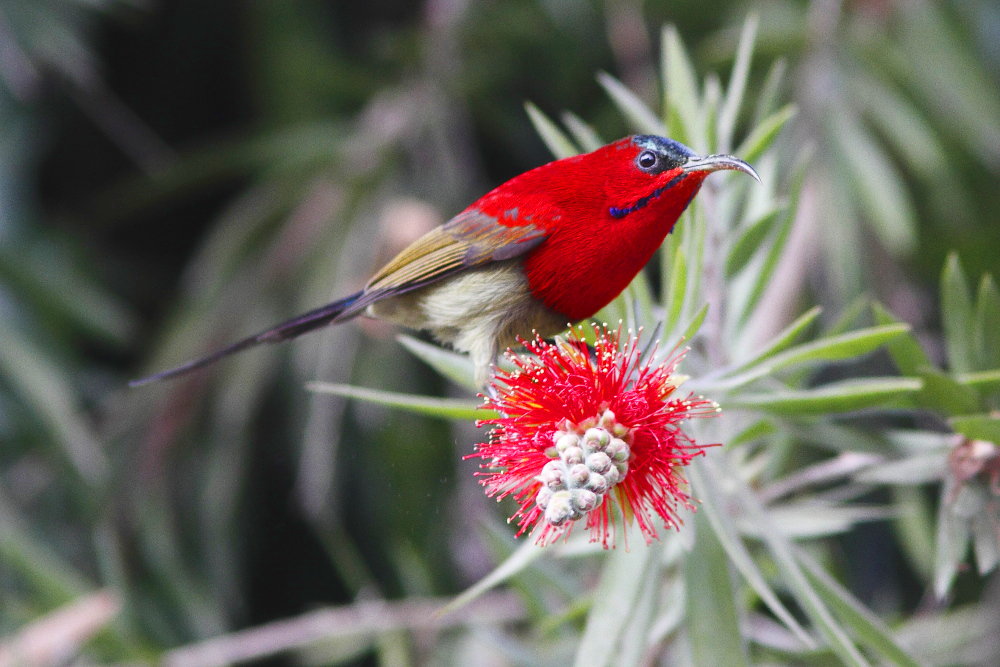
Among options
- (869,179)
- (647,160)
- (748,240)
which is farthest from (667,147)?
(869,179)

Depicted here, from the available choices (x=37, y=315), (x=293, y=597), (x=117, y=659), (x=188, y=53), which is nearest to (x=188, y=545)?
(x=293, y=597)

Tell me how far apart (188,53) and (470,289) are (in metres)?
2.22

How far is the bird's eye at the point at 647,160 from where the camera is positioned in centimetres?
80

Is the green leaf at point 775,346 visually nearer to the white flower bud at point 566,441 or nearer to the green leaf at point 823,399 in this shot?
the green leaf at point 823,399

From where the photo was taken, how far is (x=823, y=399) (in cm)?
90

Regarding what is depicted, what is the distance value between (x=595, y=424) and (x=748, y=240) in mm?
338

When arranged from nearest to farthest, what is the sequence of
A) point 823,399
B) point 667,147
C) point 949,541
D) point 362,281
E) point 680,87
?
point 667,147 < point 823,399 < point 949,541 < point 680,87 < point 362,281

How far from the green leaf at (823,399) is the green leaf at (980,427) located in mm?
54

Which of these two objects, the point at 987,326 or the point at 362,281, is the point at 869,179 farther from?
the point at 362,281

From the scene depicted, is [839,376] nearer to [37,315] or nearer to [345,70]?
[345,70]

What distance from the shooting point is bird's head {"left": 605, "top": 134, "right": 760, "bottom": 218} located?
778 mm

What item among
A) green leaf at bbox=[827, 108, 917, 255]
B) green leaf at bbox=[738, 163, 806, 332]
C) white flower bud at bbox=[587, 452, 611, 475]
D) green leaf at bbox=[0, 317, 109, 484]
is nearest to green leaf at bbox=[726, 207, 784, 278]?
green leaf at bbox=[738, 163, 806, 332]

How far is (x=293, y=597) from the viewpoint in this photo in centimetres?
235

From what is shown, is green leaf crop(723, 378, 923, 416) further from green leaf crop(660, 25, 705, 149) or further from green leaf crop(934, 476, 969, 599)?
green leaf crop(660, 25, 705, 149)
